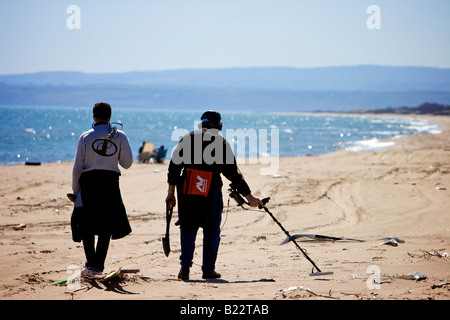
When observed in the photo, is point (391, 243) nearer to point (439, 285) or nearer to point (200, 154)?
point (439, 285)

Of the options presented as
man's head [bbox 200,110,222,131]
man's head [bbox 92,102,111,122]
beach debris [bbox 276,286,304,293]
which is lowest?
beach debris [bbox 276,286,304,293]

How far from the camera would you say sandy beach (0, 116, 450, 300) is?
4280 millimetres

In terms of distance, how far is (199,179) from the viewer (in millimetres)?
5051

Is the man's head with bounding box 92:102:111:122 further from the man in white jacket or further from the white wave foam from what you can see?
the white wave foam

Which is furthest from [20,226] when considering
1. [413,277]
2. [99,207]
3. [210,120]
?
[413,277]

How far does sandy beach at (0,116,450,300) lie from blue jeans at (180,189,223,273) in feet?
0.73

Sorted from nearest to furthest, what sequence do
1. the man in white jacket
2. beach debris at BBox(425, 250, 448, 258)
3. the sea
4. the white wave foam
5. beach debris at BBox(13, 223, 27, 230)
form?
the man in white jacket
beach debris at BBox(425, 250, 448, 258)
beach debris at BBox(13, 223, 27, 230)
the sea
the white wave foam

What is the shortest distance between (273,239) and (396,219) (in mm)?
2709

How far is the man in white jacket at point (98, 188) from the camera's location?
15.6 ft

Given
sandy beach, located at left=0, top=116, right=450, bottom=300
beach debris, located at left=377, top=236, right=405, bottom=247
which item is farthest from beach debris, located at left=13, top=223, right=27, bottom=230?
beach debris, located at left=377, top=236, right=405, bottom=247

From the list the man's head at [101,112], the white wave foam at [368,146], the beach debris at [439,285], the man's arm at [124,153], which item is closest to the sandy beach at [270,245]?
the beach debris at [439,285]

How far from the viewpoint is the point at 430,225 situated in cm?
835

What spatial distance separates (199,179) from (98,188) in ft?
3.32
